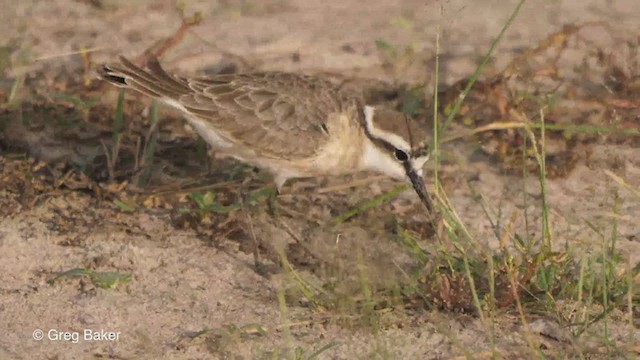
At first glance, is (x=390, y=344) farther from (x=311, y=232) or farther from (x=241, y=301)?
(x=311, y=232)

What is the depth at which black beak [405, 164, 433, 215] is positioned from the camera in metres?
6.29

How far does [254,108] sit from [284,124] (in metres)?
0.19

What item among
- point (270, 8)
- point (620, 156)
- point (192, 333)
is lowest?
point (192, 333)

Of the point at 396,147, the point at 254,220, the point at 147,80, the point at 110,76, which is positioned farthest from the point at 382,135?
the point at 110,76

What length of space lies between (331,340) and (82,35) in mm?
4056

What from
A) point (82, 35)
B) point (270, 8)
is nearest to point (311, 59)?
point (270, 8)

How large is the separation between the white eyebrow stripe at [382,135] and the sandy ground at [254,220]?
472mm

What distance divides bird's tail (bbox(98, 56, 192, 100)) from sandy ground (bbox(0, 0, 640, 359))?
67cm

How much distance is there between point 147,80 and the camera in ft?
20.9

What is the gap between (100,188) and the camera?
6410mm

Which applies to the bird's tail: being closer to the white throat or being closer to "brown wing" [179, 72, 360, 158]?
"brown wing" [179, 72, 360, 158]

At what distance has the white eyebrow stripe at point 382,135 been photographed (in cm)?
636

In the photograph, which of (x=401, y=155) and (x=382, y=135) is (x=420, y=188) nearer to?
(x=401, y=155)

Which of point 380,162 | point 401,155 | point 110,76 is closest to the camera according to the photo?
point 110,76
